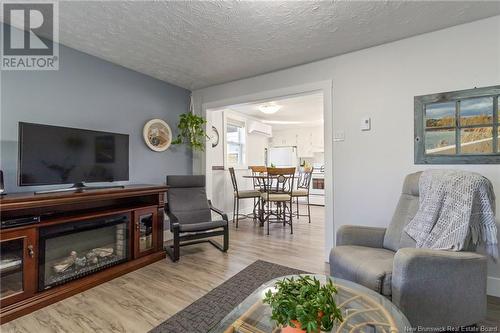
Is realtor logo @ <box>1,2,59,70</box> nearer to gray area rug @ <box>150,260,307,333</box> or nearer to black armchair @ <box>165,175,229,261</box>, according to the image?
black armchair @ <box>165,175,229,261</box>

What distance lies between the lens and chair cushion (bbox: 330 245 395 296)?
1.44 meters

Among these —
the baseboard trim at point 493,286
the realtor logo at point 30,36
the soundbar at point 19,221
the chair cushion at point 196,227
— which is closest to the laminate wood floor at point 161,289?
the baseboard trim at point 493,286

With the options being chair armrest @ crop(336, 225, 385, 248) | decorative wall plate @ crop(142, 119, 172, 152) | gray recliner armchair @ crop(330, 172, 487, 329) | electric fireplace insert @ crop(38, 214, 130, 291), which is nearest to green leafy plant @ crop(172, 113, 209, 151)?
decorative wall plate @ crop(142, 119, 172, 152)

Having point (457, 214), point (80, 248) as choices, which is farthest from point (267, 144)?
point (457, 214)

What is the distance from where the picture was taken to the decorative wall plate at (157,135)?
3287mm

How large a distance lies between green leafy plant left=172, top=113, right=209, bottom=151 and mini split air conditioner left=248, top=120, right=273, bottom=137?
2.29m

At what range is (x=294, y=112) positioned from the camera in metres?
5.48

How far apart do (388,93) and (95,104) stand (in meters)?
3.32

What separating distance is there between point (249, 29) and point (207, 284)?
2.44 metres

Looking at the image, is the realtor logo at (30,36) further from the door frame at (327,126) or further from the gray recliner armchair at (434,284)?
the gray recliner armchair at (434,284)

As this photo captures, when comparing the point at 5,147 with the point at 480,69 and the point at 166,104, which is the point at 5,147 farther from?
the point at 480,69

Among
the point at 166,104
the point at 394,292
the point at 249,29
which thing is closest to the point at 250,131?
the point at 166,104

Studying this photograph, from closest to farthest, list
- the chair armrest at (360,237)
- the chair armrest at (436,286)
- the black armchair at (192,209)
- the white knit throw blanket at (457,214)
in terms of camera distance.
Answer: the chair armrest at (436,286), the white knit throw blanket at (457,214), the chair armrest at (360,237), the black armchair at (192,209)

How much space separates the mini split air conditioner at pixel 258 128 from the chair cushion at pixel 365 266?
14.4ft
